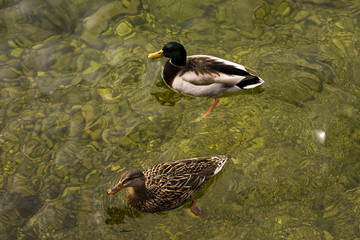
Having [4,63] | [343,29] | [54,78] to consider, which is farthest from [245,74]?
[4,63]

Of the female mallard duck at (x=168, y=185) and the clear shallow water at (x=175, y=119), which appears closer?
the female mallard duck at (x=168, y=185)

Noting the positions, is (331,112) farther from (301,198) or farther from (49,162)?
(49,162)

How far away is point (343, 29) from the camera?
7.56 m

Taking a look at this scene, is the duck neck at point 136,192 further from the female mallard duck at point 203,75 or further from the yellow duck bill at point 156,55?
the yellow duck bill at point 156,55

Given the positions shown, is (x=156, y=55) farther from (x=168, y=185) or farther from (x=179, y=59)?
(x=168, y=185)

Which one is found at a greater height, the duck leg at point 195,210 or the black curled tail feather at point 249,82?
the black curled tail feather at point 249,82

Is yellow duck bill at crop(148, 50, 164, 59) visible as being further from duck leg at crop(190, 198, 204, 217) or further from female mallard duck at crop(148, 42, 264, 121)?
duck leg at crop(190, 198, 204, 217)

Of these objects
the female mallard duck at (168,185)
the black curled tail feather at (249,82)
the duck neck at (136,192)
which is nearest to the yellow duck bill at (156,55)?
the black curled tail feather at (249,82)

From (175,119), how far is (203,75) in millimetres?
875

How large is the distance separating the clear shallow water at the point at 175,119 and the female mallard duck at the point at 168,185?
0.75 ft

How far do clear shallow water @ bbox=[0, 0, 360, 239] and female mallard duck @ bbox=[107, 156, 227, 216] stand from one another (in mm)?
228

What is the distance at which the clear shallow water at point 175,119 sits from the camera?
546 centimetres

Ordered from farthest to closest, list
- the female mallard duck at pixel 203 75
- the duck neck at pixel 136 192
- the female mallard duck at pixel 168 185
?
the female mallard duck at pixel 203 75, the female mallard duck at pixel 168 185, the duck neck at pixel 136 192

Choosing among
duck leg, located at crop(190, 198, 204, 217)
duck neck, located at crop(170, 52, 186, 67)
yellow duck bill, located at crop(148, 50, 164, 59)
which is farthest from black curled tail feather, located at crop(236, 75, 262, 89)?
duck leg, located at crop(190, 198, 204, 217)
